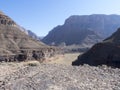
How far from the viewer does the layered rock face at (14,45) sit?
256ft

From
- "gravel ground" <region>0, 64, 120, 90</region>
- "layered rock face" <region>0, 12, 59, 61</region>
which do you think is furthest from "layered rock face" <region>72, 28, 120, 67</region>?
"layered rock face" <region>0, 12, 59, 61</region>

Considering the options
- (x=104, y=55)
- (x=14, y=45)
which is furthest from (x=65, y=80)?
(x=14, y=45)

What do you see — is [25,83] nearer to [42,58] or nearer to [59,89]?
[59,89]

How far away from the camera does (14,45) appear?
294ft

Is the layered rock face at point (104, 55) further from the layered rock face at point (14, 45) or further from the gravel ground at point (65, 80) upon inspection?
the layered rock face at point (14, 45)

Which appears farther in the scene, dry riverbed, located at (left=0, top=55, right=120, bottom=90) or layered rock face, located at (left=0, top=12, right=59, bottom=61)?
layered rock face, located at (left=0, top=12, right=59, bottom=61)

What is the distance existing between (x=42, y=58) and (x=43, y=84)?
7111 centimetres

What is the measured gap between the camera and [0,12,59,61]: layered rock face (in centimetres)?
7800

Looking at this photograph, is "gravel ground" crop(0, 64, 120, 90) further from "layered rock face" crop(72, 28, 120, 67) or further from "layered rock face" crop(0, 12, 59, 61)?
"layered rock face" crop(0, 12, 59, 61)

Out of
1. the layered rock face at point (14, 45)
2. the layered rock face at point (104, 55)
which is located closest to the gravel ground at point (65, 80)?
the layered rock face at point (104, 55)

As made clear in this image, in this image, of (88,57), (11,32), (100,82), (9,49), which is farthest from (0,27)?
(100,82)

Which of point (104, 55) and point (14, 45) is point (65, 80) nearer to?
point (104, 55)

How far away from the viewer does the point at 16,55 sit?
77000 millimetres

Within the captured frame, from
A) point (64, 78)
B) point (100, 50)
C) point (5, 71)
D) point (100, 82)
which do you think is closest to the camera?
point (100, 82)
